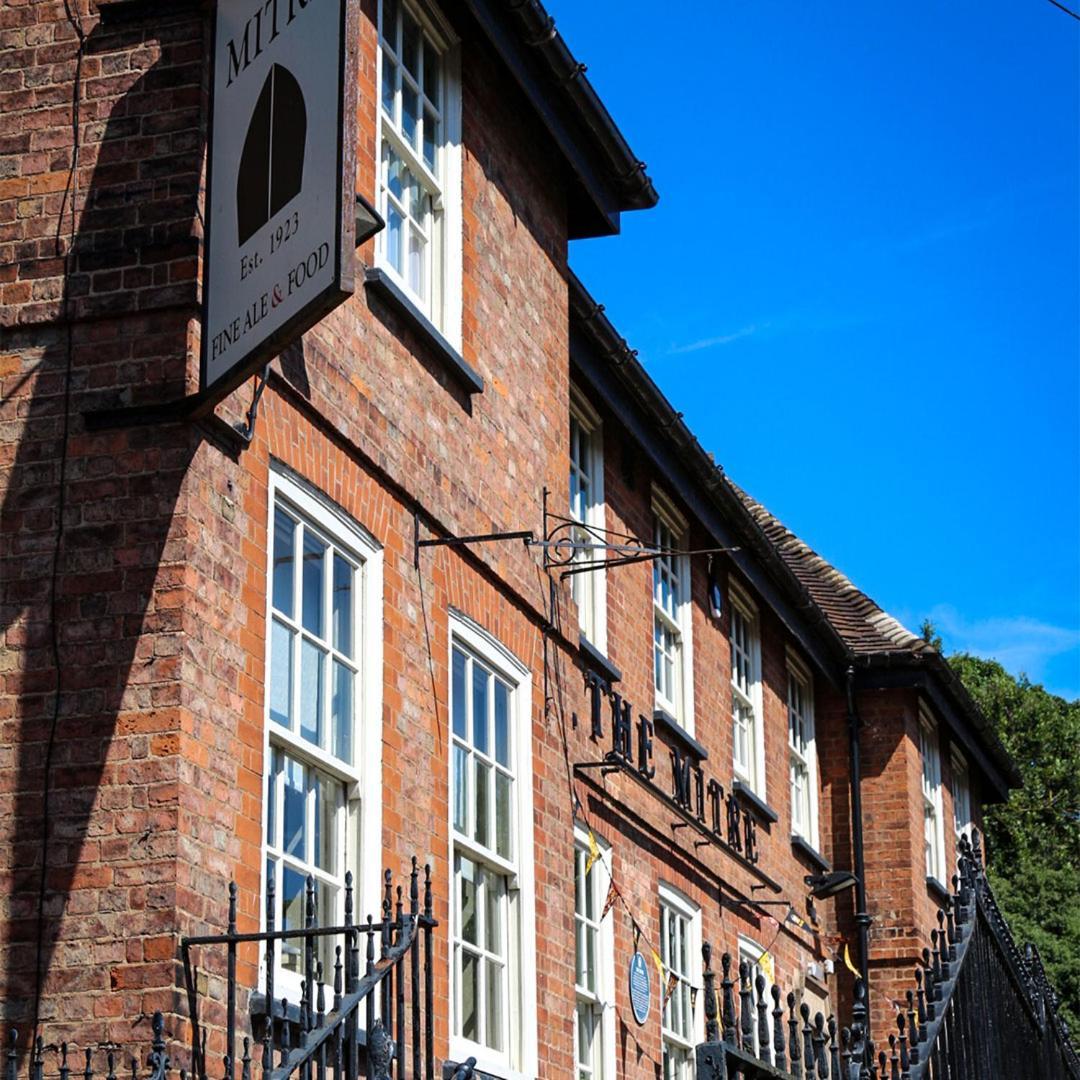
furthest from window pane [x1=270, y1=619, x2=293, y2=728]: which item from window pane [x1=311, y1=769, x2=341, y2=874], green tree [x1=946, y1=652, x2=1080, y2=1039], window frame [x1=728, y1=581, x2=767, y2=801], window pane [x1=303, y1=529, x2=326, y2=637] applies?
green tree [x1=946, y1=652, x2=1080, y2=1039]

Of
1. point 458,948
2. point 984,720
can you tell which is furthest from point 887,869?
point 458,948

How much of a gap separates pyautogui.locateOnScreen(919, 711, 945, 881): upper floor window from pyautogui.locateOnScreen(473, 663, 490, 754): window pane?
39.9 ft

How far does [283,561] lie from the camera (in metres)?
8.34

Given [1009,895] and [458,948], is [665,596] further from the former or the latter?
[1009,895]

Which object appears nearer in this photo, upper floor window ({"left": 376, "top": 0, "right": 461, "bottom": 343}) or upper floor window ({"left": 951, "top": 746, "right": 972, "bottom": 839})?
upper floor window ({"left": 376, "top": 0, "right": 461, "bottom": 343})

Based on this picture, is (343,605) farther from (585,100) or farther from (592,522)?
(592,522)

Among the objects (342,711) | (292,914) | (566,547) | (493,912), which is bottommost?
(292,914)

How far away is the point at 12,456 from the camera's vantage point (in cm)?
777

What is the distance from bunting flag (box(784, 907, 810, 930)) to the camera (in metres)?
18.3

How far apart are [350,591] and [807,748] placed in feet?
40.7

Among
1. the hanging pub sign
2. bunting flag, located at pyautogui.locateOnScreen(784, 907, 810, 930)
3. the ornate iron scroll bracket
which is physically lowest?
bunting flag, located at pyautogui.locateOnScreen(784, 907, 810, 930)

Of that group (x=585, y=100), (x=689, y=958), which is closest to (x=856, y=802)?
(x=689, y=958)

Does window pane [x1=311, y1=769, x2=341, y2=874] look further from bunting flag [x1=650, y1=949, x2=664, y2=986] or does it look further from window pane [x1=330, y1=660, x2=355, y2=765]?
bunting flag [x1=650, y1=949, x2=664, y2=986]

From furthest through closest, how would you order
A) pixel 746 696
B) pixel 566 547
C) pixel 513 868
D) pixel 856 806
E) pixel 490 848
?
pixel 856 806
pixel 746 696
pixel 566 547
pixel 513 868
pixel 490 848
